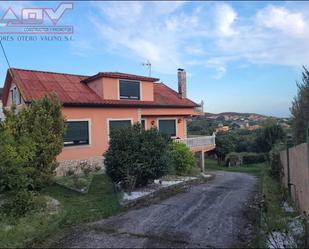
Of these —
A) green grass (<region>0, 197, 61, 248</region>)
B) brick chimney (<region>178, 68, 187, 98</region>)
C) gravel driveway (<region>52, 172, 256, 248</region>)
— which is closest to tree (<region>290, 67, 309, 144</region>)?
gravel driveway (<region>52, 172, 256, 248</region>)

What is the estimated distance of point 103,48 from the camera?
1535cm

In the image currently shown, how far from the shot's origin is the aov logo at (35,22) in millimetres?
14805

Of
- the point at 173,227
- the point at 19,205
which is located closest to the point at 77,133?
the point at 19,205

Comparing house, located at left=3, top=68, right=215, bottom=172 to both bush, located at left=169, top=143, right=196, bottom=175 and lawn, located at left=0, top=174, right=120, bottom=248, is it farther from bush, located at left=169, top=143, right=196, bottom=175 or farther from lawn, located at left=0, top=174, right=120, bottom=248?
lawn, located at left=0, top=174, right=120, bottom=248

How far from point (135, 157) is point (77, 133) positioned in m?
7.32

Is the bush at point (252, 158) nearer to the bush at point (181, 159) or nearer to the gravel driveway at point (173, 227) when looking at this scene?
the bush at point (181, 159)

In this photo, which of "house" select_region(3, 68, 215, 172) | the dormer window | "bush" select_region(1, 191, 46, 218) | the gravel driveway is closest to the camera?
the gravel driveway

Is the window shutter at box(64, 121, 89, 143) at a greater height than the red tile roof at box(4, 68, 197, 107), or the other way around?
the red tile roof at box(4, 68, 197, 107)

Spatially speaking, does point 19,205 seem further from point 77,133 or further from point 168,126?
point 168,126

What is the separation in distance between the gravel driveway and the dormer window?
39.9 ft

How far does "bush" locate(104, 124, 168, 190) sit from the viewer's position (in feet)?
38.5

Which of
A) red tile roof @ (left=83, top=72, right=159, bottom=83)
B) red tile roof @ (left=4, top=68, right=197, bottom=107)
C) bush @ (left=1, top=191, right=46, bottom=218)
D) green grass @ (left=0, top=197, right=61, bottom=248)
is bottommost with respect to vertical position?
green grass @ (left=0, top=197, right=61, bottom=248)

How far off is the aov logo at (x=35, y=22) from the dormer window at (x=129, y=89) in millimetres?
6204

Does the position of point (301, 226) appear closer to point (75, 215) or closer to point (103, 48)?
point (75, 215)
